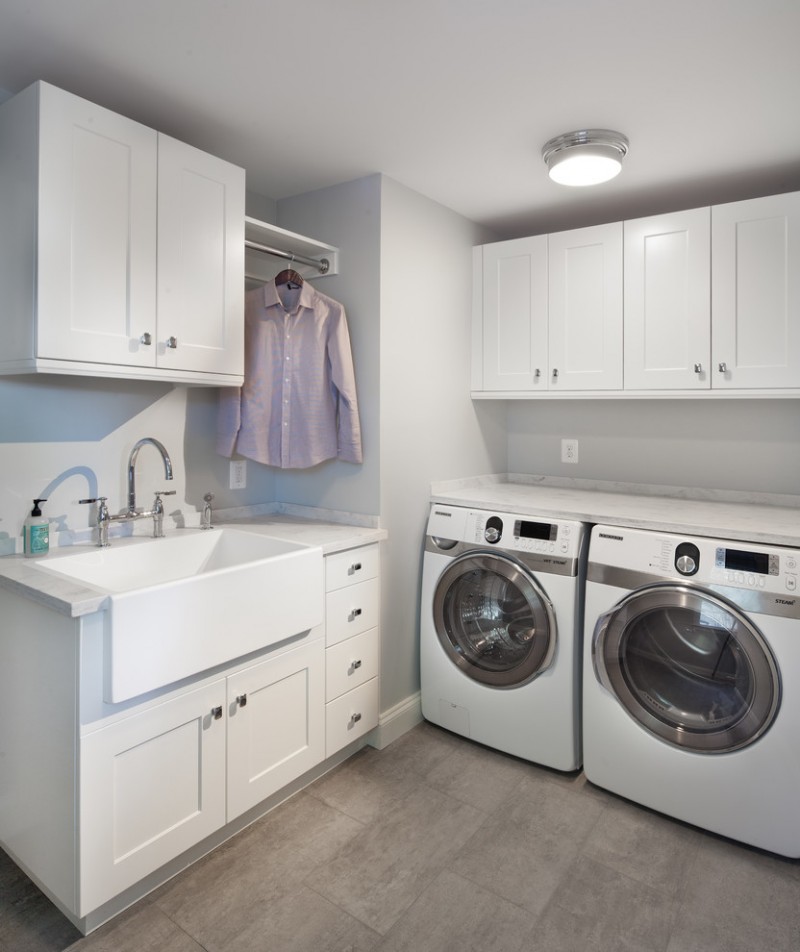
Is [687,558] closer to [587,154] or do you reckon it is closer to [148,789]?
[587,154]

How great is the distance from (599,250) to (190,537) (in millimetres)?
2084

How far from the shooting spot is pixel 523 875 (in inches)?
73.9

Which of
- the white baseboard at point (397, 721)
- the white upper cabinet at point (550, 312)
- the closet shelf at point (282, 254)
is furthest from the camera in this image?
the white upper cabinet at point (550, 312)

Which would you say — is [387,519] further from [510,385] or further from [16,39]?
[16,39]

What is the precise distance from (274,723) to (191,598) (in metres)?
0.62

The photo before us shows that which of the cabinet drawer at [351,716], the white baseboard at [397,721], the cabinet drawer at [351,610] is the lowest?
the white baseboard at [397,721]

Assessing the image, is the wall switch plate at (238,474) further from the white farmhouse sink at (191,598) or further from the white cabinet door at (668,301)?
the white cabinet door at (668,301)

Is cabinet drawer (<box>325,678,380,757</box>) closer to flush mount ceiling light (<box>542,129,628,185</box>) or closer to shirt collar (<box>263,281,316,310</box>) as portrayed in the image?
shirt collar (<box>263,281,316,310</box>)

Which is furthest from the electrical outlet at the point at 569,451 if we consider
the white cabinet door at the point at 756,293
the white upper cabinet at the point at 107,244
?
the white upper cabinet at the point at 107,244

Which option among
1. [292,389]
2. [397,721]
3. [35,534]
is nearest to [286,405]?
[292,389]

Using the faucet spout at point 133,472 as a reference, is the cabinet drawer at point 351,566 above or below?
below

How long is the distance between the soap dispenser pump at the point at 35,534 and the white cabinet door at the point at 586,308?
6.92ft

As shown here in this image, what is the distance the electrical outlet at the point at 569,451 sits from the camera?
10.5 feet

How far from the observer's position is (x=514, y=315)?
2.94 m
